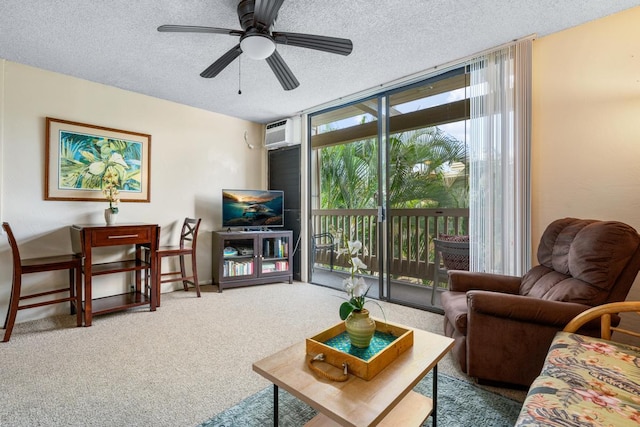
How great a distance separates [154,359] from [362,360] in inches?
65.1

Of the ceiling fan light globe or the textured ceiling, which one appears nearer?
the ceiling fan light globe

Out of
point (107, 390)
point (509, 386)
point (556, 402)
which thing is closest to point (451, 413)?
point (509, 386)

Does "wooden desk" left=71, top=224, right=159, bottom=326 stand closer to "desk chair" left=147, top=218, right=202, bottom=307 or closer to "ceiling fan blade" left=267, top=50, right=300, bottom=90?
"desk chair" left=147, top=218, right=202, bottom=307

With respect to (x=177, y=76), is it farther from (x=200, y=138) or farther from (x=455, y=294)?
(x=455, y=294)

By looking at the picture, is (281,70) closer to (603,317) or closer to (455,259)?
(455,259)

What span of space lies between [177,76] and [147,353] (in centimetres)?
256

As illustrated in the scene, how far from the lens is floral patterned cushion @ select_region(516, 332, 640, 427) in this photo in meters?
0.88

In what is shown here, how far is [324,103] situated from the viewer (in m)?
3.87

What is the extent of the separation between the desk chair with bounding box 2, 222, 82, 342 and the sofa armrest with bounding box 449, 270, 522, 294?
10.5ft

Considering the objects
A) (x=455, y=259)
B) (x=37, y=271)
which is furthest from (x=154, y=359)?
(x=455, y=259)

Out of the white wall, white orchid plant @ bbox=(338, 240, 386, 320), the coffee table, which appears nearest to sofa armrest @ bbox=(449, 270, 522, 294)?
the coffee table

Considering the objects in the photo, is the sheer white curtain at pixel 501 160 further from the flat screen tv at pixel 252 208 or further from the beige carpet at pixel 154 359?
the flat screen tv at pixel 252 208

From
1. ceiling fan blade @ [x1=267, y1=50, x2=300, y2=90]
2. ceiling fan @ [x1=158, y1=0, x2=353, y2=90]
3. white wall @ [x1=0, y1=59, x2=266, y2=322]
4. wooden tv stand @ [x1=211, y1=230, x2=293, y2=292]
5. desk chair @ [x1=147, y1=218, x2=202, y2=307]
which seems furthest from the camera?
wooden tv stand @ [x1=211, y1=230, x2=293, y2=292]

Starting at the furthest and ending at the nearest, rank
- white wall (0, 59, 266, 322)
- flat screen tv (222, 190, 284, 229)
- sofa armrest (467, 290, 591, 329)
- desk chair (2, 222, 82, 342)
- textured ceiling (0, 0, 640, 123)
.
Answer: flat screen tv (222, 190, 284, 229) < white wall (0, 59, 266, 322) < desk chair (2, 222, 82, 342) < textured ceiling (0, 0, 640, 123) < sofa armrest (467, 290, 591, 329)
